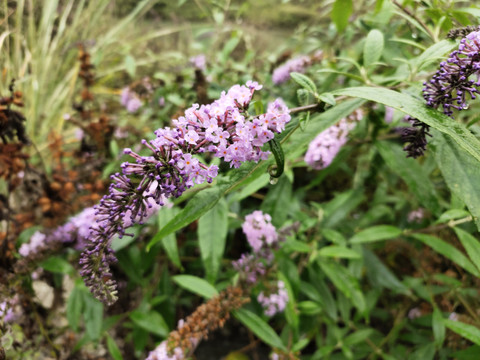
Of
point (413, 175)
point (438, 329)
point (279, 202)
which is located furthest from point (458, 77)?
point (438, 329)

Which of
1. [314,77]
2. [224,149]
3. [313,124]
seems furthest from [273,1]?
[224,149]

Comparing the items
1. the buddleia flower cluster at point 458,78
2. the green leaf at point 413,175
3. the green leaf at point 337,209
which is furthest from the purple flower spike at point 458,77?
the green leaf at point 337,209

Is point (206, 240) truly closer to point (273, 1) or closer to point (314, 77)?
point (314, 77)

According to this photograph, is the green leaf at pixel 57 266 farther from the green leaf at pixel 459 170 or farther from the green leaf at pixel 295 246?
the green leaf at pixel 459 170

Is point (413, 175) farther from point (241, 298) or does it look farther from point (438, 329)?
point (241, 298)

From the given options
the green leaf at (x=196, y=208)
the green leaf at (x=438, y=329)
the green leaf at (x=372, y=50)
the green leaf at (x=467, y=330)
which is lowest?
the green leaf at (x=438, y=329)

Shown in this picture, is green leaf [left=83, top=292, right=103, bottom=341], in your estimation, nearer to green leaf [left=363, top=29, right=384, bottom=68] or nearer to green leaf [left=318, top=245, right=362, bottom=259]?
green leaf [left=318, top=245, right=362, bottom=259]
